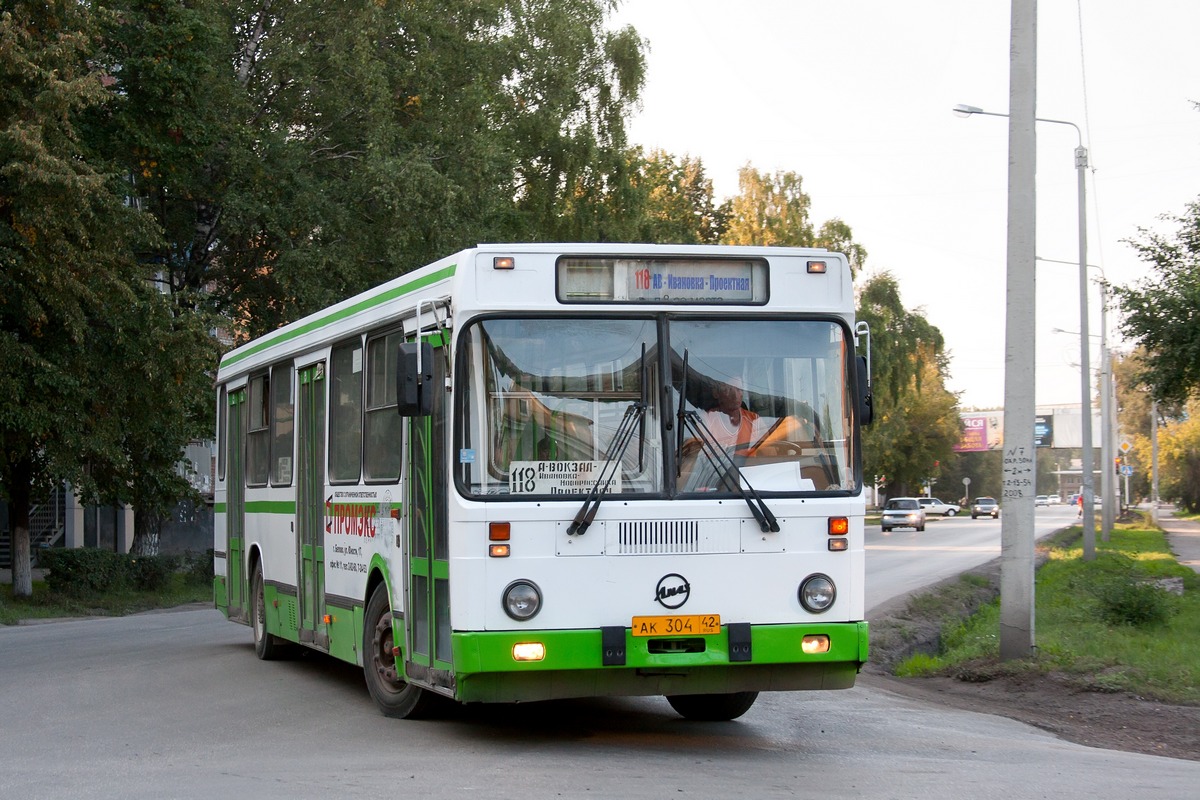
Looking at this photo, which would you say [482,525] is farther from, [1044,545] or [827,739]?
[1044,545]

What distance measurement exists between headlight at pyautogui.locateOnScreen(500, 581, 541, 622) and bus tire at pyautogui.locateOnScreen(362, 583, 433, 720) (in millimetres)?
1644

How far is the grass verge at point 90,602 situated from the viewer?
1001 inches

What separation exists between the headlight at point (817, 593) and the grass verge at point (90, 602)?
725 inches

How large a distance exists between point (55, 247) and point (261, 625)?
10242mm

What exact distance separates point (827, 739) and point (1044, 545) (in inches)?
1474

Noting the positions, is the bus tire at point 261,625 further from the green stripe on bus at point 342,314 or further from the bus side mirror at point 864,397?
the bus side mirror at point 864,397

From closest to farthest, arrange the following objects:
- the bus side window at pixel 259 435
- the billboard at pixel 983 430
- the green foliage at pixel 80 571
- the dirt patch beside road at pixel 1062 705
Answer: the dirt patch beside road at pixel 1062 705, the bus side window at pixel 259 435, the green foliage at pixel 80 571, the billboard at pixel 983 430

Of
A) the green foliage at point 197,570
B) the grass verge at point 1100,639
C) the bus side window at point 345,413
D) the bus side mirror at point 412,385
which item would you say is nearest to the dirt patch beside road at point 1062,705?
the grass verge at point 1100,639

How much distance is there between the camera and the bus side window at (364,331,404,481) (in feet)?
34.1

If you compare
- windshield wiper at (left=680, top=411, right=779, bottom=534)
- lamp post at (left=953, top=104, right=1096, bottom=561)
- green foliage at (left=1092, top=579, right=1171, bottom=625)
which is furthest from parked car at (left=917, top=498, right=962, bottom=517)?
windshield wiper at (left=680, top=411, right=779, bottom=534)

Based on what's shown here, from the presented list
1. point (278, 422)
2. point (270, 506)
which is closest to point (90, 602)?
point (270, 506)

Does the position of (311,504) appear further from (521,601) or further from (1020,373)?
(1020,373)

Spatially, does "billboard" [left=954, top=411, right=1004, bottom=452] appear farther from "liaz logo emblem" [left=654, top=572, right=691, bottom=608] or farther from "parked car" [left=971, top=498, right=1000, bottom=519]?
"liaz logo emblem" [left=654, top=572, right=691, bottom=608]

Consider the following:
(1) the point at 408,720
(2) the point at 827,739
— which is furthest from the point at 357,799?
(2) the point at 827,739
